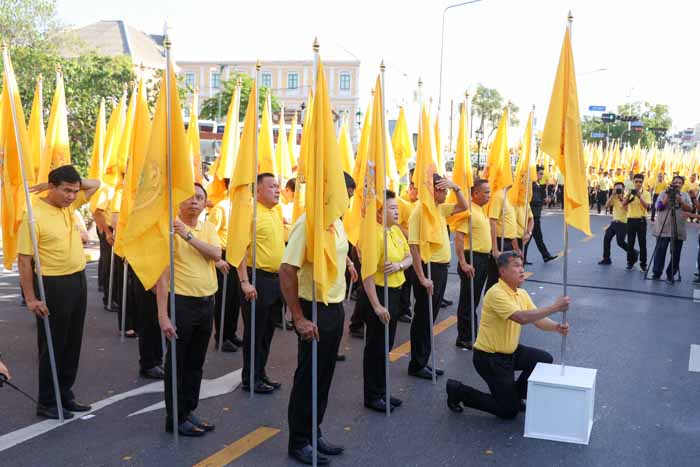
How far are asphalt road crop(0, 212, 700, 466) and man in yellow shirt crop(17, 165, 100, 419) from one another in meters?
0.29

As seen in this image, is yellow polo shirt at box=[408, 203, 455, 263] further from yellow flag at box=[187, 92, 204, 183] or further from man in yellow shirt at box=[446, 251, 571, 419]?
yellow flag at box=[187, 92, 204, 183]

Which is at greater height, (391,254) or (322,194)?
(322,194)

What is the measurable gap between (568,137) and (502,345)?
1773 millimetres

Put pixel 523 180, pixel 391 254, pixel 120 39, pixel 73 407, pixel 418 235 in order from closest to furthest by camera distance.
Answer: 1. pixel 73 407
2. pixel 391 254
3. pixel 418 235
4. pixel 523 180
5. pixel 120 39

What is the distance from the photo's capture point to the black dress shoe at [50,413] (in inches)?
229

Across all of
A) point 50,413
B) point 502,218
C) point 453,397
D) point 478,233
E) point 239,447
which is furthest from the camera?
point 502,218

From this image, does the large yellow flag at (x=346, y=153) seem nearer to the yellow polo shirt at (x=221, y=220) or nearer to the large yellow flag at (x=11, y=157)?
the yellow polo shirt at (x=221, y=220)

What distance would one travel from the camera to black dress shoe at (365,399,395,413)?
6215 mm

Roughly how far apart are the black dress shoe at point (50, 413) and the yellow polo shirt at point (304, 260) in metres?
2.17

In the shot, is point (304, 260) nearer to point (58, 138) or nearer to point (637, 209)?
point (58, 138)

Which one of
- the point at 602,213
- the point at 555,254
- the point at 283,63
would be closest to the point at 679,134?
the point at 283,63

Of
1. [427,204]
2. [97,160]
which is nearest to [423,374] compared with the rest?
[427,204]

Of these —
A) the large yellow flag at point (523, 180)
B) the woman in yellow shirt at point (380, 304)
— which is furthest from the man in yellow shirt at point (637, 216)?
the woman in yellow shirt at point (380, 304)

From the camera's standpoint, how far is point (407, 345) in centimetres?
853
